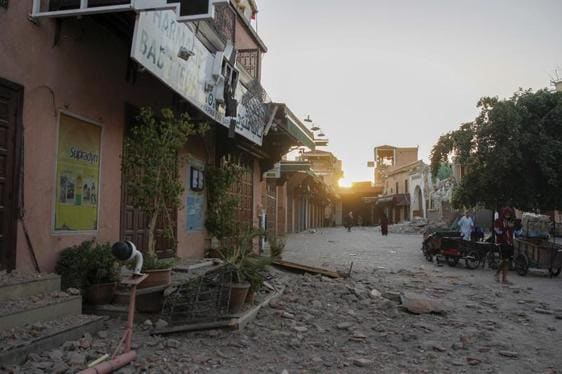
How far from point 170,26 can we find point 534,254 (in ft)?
36.2

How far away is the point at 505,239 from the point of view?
11000mm

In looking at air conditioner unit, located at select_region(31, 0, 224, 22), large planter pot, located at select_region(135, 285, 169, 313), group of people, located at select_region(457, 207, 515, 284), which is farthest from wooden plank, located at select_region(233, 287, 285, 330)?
group of people, located at select_region(457, 207, 515, 284)

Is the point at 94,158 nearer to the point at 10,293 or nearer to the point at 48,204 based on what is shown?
the point at 48,204

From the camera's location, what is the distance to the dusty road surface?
443cm

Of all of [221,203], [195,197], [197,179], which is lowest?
[221,203]

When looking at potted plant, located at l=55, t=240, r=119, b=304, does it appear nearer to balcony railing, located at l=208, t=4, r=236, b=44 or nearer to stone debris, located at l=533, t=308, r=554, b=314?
stone debris, located at l=533, t=308, r=554, b=314

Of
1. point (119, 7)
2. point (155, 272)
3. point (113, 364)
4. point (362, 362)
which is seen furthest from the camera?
point (155, 272)

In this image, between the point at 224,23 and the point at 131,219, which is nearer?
the point at 131,219

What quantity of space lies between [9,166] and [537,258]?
12.4 meters

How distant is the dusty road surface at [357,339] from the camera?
14.5 feet

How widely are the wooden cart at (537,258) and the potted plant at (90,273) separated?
1104 centimetres

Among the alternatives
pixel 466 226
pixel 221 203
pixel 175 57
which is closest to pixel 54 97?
pixel 175 57

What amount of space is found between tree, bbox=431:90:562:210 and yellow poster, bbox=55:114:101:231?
1144cm

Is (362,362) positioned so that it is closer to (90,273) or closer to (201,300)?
(201,300)
